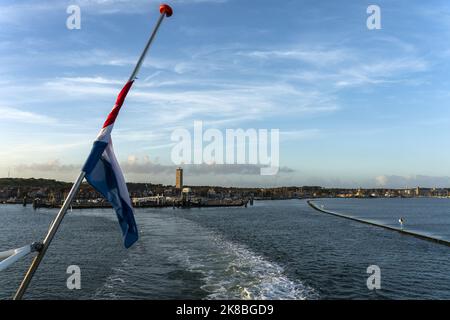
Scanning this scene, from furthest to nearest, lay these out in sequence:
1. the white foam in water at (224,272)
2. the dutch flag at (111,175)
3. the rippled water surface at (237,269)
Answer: the rippled water surface at (237,269), the white foam in water at (224,272), the dutch flag at (111,175)

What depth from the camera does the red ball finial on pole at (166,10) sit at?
7.17 meters

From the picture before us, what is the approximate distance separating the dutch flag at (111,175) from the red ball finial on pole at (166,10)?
142 cm

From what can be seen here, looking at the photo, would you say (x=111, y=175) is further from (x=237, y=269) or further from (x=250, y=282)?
(x=237, y=269)

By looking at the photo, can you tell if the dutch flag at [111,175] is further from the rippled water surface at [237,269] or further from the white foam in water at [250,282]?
the white foam in water at [250,282]

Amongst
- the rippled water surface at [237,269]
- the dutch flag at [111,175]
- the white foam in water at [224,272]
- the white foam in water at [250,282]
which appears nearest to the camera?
the dutch flag at [111,175]

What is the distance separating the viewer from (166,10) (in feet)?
23.6

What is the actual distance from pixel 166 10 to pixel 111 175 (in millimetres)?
3243

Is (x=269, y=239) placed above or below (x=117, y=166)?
below

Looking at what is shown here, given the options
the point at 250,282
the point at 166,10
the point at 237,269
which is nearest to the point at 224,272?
the point at 237,269

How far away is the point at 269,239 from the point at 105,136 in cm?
4504

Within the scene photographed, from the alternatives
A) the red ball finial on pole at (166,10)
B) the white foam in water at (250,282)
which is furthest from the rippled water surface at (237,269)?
the red ball finial on pole at (166,10)
